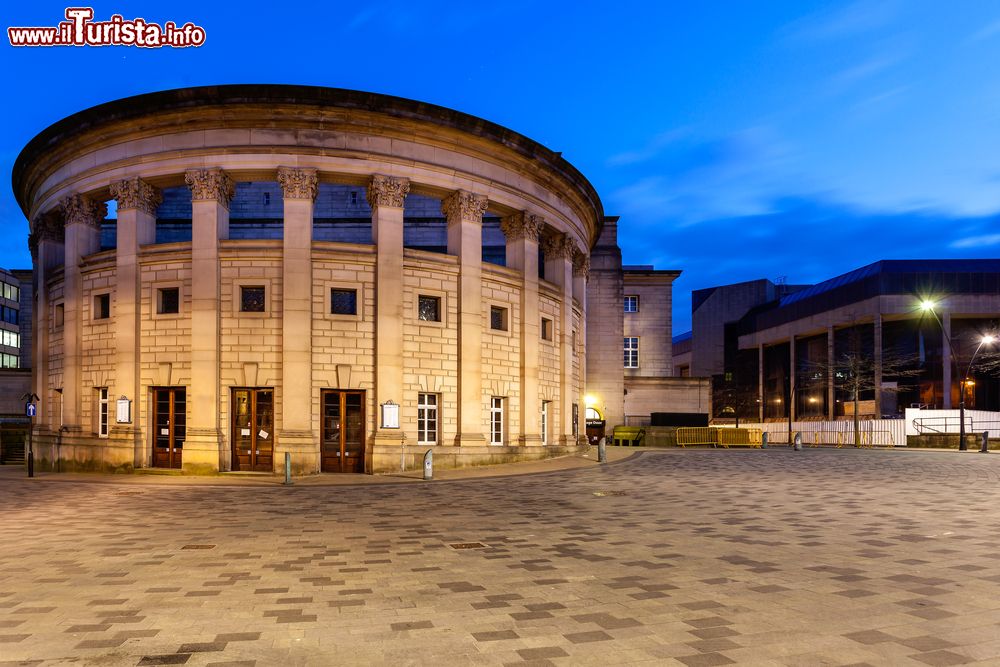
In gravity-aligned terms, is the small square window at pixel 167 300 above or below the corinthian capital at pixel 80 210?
below

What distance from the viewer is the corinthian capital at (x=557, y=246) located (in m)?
34.0

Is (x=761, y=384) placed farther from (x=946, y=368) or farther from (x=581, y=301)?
(x=581, y=301)

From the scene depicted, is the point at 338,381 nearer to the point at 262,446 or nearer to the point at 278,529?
the point at 262,446

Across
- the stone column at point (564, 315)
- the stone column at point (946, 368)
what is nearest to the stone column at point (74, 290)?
the stone column at point (564, 315)

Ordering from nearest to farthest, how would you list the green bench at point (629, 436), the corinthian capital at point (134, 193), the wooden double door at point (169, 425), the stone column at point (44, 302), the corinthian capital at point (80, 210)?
the wooden double door at point (169, 425) < the corinthian capital at point (134, 193) < the corinthian capital at point (80, 210) < the stone column at point (44, 302) < the green bench at point (629, 436)

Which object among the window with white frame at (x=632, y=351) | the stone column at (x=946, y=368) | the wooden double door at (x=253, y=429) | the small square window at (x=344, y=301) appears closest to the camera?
the wooden double door at (x=253, y=429)

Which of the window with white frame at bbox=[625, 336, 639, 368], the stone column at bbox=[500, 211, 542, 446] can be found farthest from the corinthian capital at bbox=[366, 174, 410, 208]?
the window with white frame at bbox=[625, 336, 639, 368]

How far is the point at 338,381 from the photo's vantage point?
25156mm

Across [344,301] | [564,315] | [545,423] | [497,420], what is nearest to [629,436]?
[545,423]

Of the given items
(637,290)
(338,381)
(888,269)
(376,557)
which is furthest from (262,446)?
(888,269)

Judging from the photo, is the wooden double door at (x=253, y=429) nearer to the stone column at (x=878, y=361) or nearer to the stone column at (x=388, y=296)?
the stone column at (x=388, y=296)

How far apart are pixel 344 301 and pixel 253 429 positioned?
5693mm

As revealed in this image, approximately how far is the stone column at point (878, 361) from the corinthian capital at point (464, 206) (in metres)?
52.2

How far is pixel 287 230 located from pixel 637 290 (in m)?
39.7
